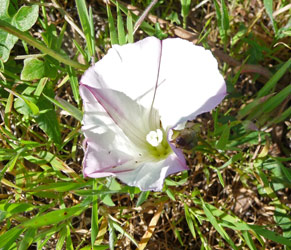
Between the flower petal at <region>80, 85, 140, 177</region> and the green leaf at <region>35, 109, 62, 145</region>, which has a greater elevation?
the flower petal at <region>80, 85, 140, 177</region>

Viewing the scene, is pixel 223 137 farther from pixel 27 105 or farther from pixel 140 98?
pixel 27 105

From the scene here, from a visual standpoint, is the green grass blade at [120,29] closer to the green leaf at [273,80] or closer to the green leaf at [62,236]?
the green leaf at [273,80]

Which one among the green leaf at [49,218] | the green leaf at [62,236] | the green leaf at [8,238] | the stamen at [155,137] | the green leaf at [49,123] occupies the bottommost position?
the green leaf at [62,236]

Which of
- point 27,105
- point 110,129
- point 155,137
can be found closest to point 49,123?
point 27,105

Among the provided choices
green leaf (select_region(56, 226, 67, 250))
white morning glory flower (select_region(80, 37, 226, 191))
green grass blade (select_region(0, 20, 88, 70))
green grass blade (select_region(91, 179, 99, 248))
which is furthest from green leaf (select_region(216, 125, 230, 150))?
green leaf (select_region(56, 226, 67, 250))

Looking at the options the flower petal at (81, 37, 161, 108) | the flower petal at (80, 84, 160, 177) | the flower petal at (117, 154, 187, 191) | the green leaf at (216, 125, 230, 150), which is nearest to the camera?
the flower petal at (117, 154, 187, 191)

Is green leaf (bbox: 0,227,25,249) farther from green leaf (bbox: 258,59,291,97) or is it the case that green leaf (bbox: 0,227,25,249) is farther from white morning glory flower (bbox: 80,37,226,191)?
green leaf (bbox: 258,59,291,97)

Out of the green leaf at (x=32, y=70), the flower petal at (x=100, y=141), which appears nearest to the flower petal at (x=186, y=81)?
the flower petal at (x=100, y=141)
